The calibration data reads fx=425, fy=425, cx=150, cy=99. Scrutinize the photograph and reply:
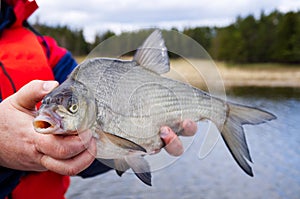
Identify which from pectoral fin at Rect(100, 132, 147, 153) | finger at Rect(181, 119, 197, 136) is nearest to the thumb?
pectoral fin at Rect(100, 132, 147, 153)

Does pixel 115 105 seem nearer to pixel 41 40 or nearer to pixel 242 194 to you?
pixel 41 40

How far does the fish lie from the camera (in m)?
1.57

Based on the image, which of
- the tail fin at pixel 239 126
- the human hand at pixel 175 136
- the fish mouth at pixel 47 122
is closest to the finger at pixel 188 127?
the human hand at pixel 175 136

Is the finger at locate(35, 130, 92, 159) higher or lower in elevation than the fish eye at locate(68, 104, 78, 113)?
lower

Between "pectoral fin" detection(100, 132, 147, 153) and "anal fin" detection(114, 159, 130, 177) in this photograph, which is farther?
"anal fin" detection(114, 159, 130, 177)

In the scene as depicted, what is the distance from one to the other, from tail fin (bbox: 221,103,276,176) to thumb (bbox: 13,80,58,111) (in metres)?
0.83

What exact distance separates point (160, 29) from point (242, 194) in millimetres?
9344

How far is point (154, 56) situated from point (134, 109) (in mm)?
250

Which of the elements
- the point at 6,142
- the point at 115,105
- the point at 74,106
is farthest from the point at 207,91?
the point at 6,142

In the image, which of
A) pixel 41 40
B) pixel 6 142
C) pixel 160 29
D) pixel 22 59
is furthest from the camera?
pixel 41 40

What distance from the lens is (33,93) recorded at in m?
1.89

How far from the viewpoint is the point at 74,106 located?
1576mm

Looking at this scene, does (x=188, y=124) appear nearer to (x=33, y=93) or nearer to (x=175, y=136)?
(x=175, y=136)

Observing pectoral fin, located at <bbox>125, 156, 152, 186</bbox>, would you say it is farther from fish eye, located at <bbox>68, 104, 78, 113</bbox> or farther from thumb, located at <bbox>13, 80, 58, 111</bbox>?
thumb, located at <bbox>13, 80, 58, 111</bbox>
